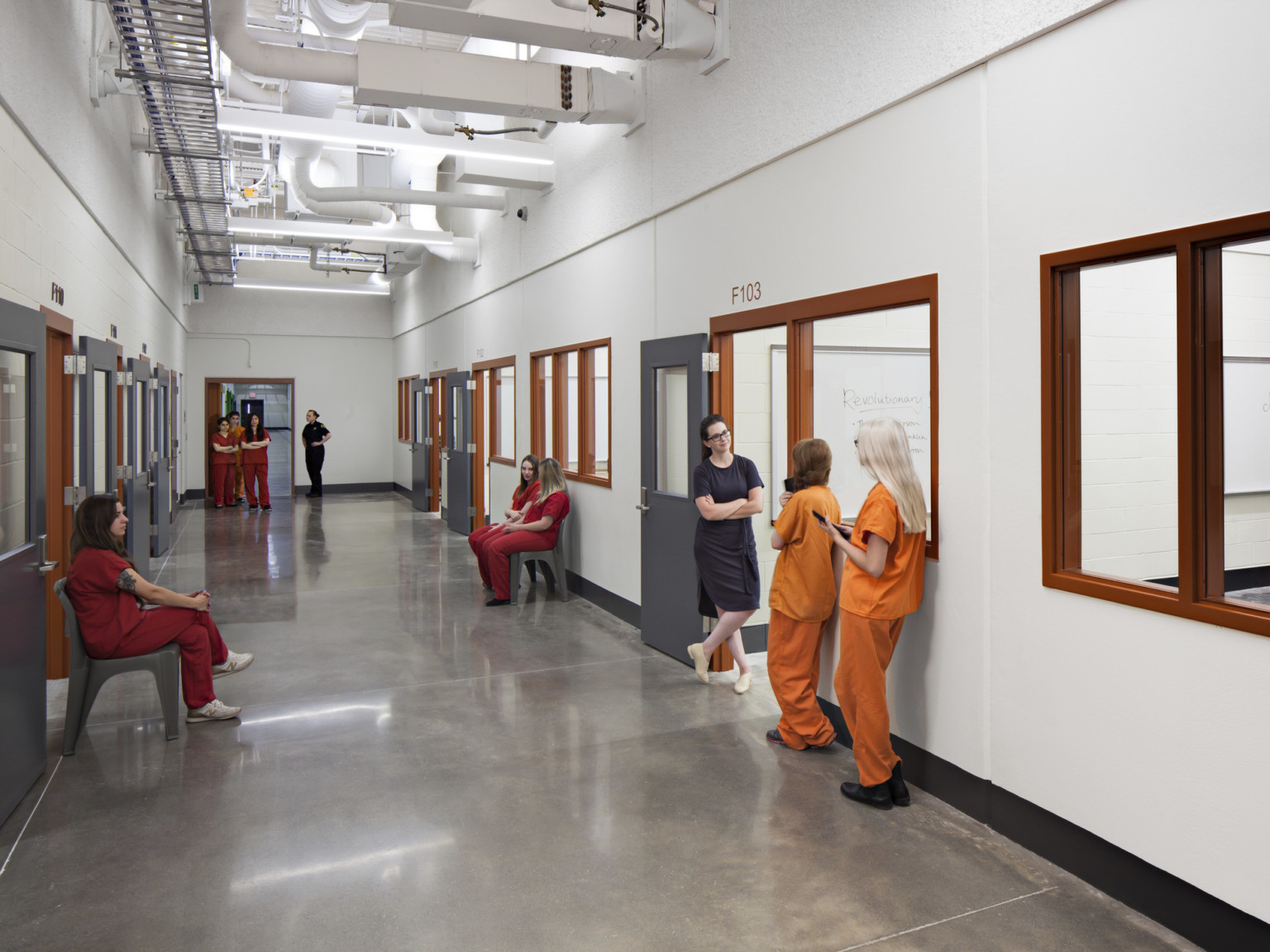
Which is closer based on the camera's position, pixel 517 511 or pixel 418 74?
pixel 418 74

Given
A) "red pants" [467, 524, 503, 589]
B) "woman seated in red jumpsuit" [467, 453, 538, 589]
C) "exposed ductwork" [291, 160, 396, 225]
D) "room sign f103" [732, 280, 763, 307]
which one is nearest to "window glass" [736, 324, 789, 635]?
"room sign f103" [732, 280, 763, 307]

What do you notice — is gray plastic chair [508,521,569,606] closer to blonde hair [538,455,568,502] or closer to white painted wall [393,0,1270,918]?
blonde hair [538,455,568,502]

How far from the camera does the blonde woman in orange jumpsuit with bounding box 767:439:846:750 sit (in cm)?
371

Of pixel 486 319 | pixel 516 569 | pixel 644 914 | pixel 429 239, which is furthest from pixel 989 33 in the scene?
pixel 429 239

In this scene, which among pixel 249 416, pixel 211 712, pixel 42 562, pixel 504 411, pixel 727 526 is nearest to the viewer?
pixel 42 562

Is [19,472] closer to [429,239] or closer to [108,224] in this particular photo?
[108,224]

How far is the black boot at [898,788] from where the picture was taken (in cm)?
326

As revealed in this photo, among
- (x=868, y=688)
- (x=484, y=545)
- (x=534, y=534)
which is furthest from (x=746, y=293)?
(x=484, y=545)

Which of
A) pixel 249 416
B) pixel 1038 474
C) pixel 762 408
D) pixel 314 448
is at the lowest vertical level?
pixel 1038 474

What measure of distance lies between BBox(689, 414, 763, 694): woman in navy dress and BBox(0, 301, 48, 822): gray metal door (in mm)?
2808

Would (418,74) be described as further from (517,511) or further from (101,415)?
(517,511)

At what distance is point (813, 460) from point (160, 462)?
26.8 ft

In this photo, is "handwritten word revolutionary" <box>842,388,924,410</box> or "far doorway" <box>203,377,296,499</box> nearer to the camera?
"handwritten word revolutionary" <box>842,388,924,410</box>

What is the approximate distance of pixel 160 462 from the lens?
9492 millimetres
